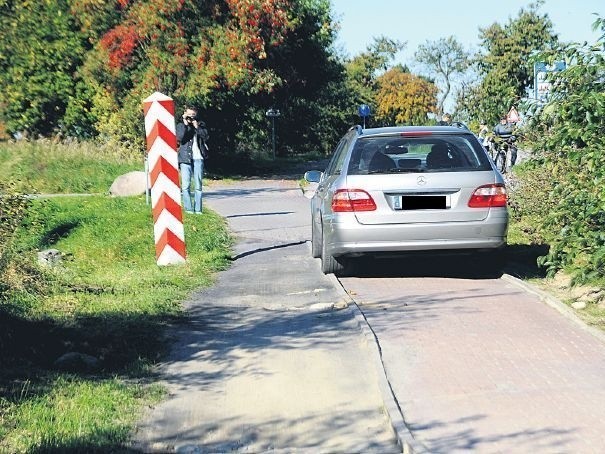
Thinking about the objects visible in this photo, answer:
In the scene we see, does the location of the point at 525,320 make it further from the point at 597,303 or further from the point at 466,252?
the point at 466,252

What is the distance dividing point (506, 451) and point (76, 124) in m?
31.3

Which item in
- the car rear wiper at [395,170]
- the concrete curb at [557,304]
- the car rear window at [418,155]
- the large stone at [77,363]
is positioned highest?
the car rear window at [418,155]

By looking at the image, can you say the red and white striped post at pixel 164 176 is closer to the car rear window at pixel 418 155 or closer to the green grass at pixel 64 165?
the car rear window at pixel 418 155

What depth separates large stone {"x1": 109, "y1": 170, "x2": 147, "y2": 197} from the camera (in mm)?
23359

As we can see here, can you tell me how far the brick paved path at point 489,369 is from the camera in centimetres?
555

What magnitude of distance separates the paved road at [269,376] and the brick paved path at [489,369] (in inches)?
10.4

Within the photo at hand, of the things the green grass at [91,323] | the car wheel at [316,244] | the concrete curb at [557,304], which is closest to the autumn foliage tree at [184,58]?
the green grass at [91,323]

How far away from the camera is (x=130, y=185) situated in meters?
23.6

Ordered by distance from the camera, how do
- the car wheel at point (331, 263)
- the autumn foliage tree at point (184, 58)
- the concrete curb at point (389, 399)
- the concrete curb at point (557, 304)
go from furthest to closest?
the autumn foliage tree at point (184, 58) < the car wheel at point (331, 263) < the concrete curb at point (557, 304) < the concrete curb at point (389, 399)

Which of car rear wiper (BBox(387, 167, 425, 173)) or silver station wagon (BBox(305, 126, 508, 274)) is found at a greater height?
car rear wiper (BBox(387, 167, 425, 173))

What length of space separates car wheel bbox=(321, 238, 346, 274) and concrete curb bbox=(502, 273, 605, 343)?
180 cm

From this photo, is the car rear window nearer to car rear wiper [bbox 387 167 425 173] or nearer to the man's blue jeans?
car rear wiper [bbox 387 167 425 173]

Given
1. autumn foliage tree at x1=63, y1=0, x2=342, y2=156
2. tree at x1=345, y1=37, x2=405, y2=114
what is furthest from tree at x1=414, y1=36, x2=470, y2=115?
autumn foliage tree at x1=63, y1=0, x2=342, y2=156

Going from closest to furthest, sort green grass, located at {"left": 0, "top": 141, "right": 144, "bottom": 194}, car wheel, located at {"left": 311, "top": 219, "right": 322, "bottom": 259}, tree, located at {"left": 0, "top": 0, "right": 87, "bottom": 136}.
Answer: car wheel, located at {"left": 311, "top": 219, "right": 322, "bottom": 259} < green grass, located at {"left": 0, "top": 141, "right": 144, "bottom": 194} < tree, located at {"left": 0, "top": 0, "right": 87, "bottom": 136}
